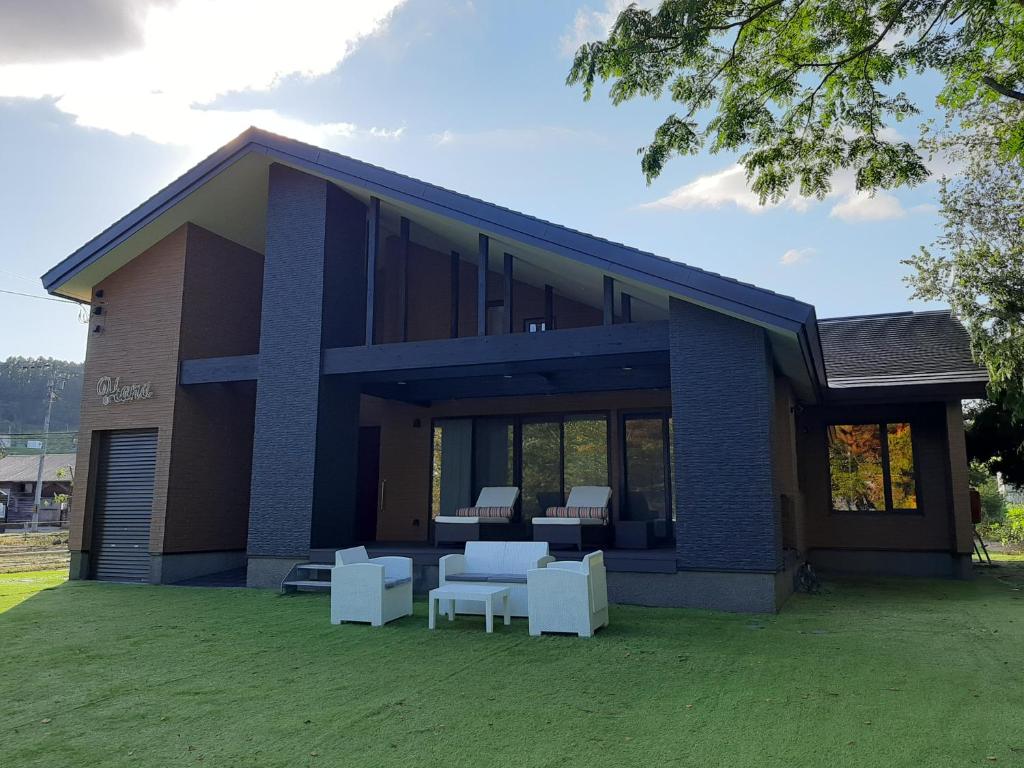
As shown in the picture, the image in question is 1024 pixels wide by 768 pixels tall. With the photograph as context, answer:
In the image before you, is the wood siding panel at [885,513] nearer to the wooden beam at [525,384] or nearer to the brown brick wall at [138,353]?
the wooden beam at [525,384]

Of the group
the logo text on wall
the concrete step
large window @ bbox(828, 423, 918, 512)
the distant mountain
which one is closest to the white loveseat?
the concrete step

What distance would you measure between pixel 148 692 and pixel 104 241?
9.49 meters

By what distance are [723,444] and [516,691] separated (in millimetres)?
4619

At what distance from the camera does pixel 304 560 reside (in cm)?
1065

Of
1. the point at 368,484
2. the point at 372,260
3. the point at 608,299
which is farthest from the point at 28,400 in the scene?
the point at 608,299

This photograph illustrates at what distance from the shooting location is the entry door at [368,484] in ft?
46.8

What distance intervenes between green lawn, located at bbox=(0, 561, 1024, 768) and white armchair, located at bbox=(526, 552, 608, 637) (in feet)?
0.57

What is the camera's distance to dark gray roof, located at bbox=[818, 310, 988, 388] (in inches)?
496

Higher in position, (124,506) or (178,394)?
(178,394)

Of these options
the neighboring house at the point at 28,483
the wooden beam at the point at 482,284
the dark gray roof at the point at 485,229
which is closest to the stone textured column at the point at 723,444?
the dark gray roof at the point at 485,229

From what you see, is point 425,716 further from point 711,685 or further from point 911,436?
point 911,436

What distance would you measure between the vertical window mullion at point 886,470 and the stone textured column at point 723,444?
233 inches

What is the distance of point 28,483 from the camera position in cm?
4288

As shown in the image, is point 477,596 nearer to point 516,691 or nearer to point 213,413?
point 516,691
